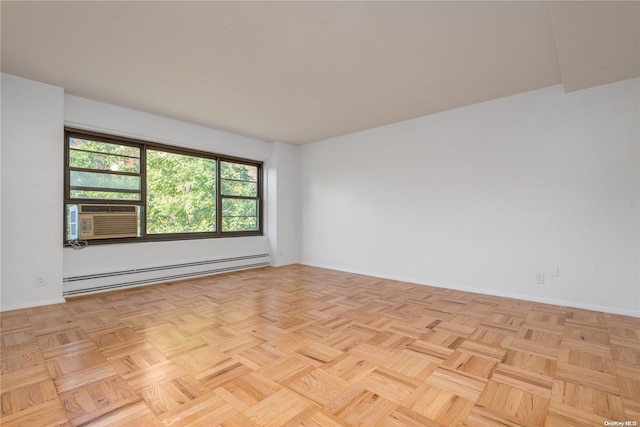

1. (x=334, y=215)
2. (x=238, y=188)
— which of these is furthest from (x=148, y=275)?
(x=334, y=215)

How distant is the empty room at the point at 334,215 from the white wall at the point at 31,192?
2 cm

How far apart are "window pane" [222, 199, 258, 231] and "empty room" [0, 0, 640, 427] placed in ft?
0.29

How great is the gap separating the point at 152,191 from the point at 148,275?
3.89 ft

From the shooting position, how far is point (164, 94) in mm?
3463

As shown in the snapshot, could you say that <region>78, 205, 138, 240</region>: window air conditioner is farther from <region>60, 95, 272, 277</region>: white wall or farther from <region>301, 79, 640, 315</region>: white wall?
<region>301, 79, 640, 315</region>: white wall

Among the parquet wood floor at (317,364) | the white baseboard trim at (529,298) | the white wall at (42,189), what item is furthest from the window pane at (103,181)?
the white baseboard trim at (529,298)

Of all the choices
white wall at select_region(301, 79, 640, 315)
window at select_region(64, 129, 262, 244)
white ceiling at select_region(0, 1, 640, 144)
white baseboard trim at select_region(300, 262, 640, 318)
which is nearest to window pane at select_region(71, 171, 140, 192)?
window at select_region(64, 129, 262, 244)

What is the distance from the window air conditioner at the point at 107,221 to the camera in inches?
144

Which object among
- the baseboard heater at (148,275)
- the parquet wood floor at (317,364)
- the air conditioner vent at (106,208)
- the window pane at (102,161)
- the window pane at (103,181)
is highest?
the window pane at (102,161)

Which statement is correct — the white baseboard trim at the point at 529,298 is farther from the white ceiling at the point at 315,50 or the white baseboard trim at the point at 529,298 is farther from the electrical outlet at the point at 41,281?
the electrical outlet at the point at 41,281

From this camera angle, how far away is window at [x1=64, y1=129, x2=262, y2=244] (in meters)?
3.69

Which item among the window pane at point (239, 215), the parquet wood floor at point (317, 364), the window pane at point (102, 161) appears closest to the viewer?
the parquet wood floor at point (317, 364)

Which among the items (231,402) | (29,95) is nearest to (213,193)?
(29,95)

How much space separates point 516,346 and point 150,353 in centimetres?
266
